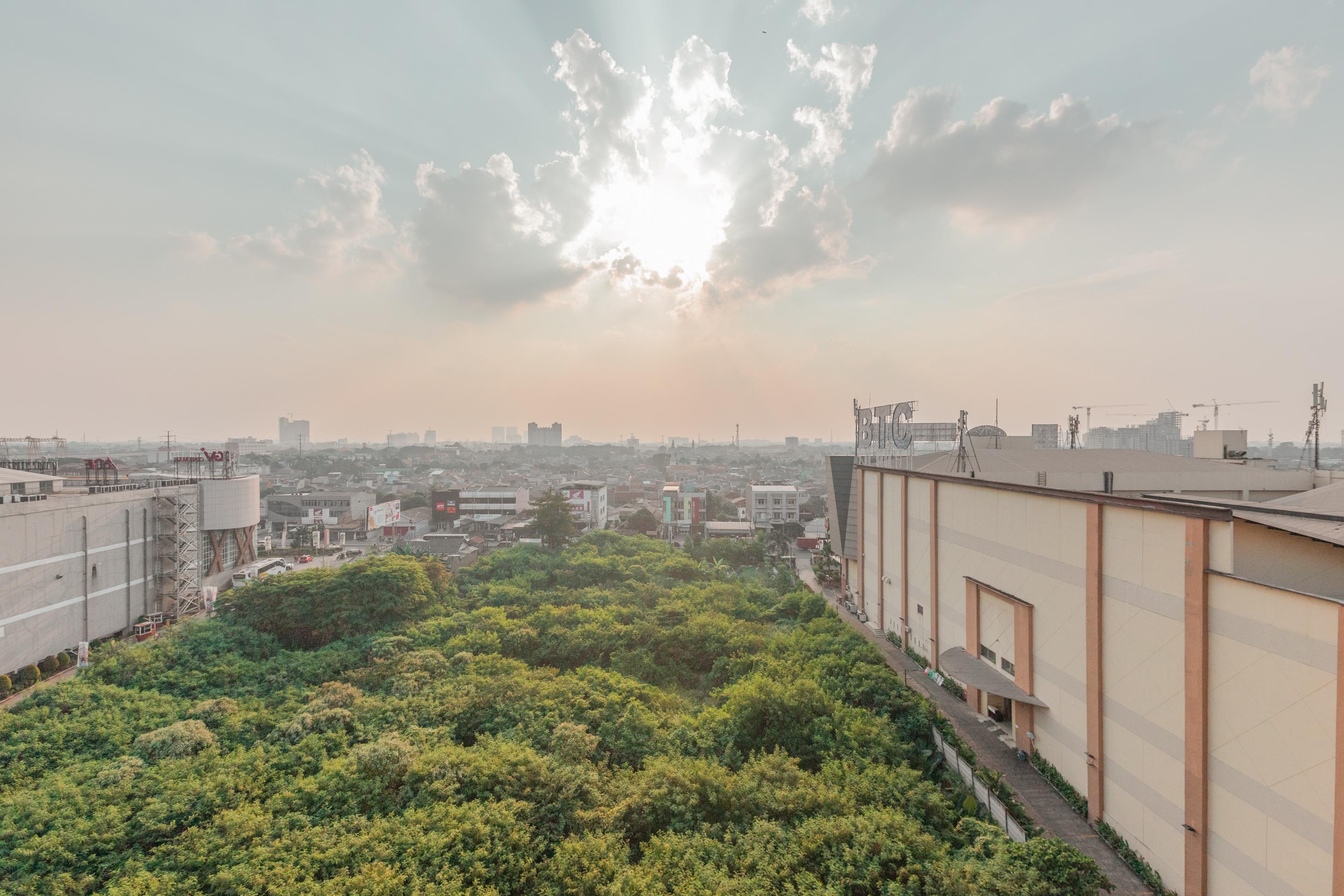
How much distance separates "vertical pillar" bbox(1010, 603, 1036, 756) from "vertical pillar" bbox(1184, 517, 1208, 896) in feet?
18.7

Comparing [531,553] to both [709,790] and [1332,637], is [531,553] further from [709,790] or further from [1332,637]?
[1332,637]

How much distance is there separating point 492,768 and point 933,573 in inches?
775

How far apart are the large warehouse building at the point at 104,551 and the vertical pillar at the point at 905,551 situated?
140ft

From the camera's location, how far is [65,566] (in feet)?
90.6

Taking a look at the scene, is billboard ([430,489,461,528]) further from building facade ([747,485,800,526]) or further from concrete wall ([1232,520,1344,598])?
concrete wall ([1232,520,1344,598])

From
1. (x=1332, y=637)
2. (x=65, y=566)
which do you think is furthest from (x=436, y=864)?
(x=65, y=566)

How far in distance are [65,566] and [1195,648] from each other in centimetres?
4574

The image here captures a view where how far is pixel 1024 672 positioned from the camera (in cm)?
1744

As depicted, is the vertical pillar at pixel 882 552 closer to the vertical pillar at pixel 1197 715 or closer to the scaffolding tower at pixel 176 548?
the vertical pillar at pixel 1197 715

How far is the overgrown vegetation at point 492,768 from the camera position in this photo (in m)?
11.5

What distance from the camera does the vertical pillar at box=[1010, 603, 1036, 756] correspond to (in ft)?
56.4

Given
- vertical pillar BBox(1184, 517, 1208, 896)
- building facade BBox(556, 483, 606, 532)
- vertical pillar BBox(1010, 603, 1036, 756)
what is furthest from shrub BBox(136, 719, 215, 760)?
building facade BBox(556, 483, 606, 532)

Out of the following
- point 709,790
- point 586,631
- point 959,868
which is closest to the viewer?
point 959,868

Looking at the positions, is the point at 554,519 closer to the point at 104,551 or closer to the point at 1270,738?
the point at 104,551
